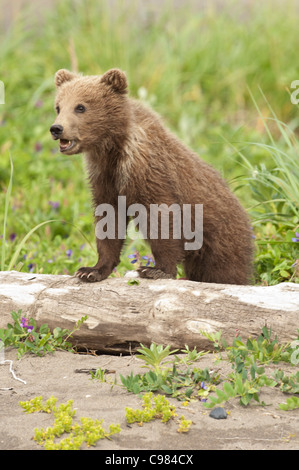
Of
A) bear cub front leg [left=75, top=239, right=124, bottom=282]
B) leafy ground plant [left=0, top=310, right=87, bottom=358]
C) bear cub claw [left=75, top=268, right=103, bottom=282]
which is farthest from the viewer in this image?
bear cub front leg [left=75, top=239, right=124, bottom=282]

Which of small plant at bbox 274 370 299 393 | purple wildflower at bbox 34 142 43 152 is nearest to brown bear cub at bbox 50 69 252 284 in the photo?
small plant at bbox 274 370 299 393

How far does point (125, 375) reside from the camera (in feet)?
11.0

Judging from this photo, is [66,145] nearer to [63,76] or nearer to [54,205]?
[63,76]

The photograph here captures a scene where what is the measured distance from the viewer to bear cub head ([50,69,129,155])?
155 inches

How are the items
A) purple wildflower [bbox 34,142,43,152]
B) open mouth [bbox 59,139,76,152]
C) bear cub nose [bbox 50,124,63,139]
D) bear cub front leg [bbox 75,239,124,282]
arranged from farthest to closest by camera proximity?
1. purple wildflower [bbox 34,142,43,152]
2. bear cub front leg [bbox 75,239,124,282]
3. open mouth [bbox 59,139,76,152]
4. bear cub nose [bbox 50,124,63,139]

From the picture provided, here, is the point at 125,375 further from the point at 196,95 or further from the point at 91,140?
the point at 196,95

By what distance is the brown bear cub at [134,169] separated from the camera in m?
4.01

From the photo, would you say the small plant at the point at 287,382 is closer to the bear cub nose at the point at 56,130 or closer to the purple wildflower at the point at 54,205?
the bear cub nose at the point at 56,130

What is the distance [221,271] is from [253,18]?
6.30 metres

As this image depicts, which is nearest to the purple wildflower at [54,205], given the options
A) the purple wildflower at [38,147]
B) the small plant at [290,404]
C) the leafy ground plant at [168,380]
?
the purple wildflower at [38,147]

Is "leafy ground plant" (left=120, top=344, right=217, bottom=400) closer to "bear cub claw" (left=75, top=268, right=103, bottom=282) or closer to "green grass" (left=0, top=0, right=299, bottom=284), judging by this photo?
"bear cub claw" (left=75, top=268, right=103, bottom=282)

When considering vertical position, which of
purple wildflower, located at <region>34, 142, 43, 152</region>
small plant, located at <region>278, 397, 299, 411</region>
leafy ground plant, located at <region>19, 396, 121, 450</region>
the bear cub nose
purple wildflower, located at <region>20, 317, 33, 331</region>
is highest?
purple wildflower, located at <region>34, 142, 43, 152</region>

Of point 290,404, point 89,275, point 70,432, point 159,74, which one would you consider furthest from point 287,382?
point 159,74

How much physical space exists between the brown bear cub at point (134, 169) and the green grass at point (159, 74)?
82.2 inches
